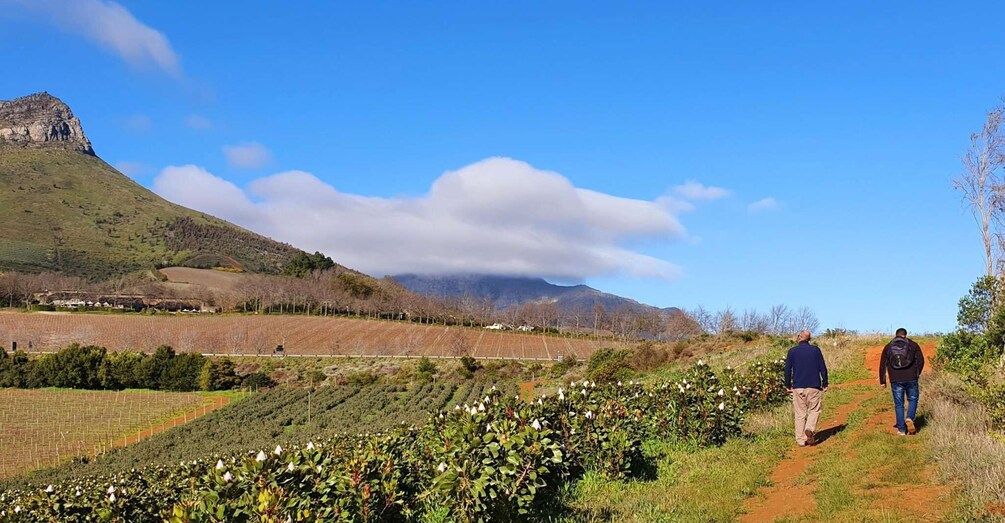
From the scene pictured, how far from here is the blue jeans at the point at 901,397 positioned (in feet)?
34.5

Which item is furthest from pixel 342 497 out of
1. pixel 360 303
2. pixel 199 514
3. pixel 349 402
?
pixel 360 303

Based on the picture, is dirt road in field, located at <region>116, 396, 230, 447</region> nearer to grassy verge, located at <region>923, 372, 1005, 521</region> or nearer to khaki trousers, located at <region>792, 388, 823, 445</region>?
khaki trousers, located at <region>792, 388, 823, 445</region>

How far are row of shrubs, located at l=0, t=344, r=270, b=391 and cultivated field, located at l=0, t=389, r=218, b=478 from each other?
1913mm

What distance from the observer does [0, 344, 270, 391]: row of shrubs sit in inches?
2279

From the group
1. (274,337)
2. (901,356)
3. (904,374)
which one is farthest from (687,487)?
(274,337)

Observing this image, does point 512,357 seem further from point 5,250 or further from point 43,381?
point 5,250

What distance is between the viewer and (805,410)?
10.7 metres

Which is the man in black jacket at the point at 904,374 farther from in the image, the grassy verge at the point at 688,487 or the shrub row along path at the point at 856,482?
the grassy verge at the point at 688,487

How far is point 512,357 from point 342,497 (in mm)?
66010

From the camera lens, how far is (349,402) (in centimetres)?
4444

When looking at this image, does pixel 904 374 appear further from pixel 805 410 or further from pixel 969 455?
pixel 969 455

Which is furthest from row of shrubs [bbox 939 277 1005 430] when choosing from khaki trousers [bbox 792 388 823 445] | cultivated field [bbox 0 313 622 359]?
cultivated field [bbox 0 313 622 359]

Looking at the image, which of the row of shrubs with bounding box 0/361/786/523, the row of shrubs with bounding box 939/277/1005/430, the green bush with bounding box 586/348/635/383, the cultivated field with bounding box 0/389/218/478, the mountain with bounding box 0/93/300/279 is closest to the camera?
the row of shrubs with bounding box 0/361/786/523

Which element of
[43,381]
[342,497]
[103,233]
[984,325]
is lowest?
[43,381]
